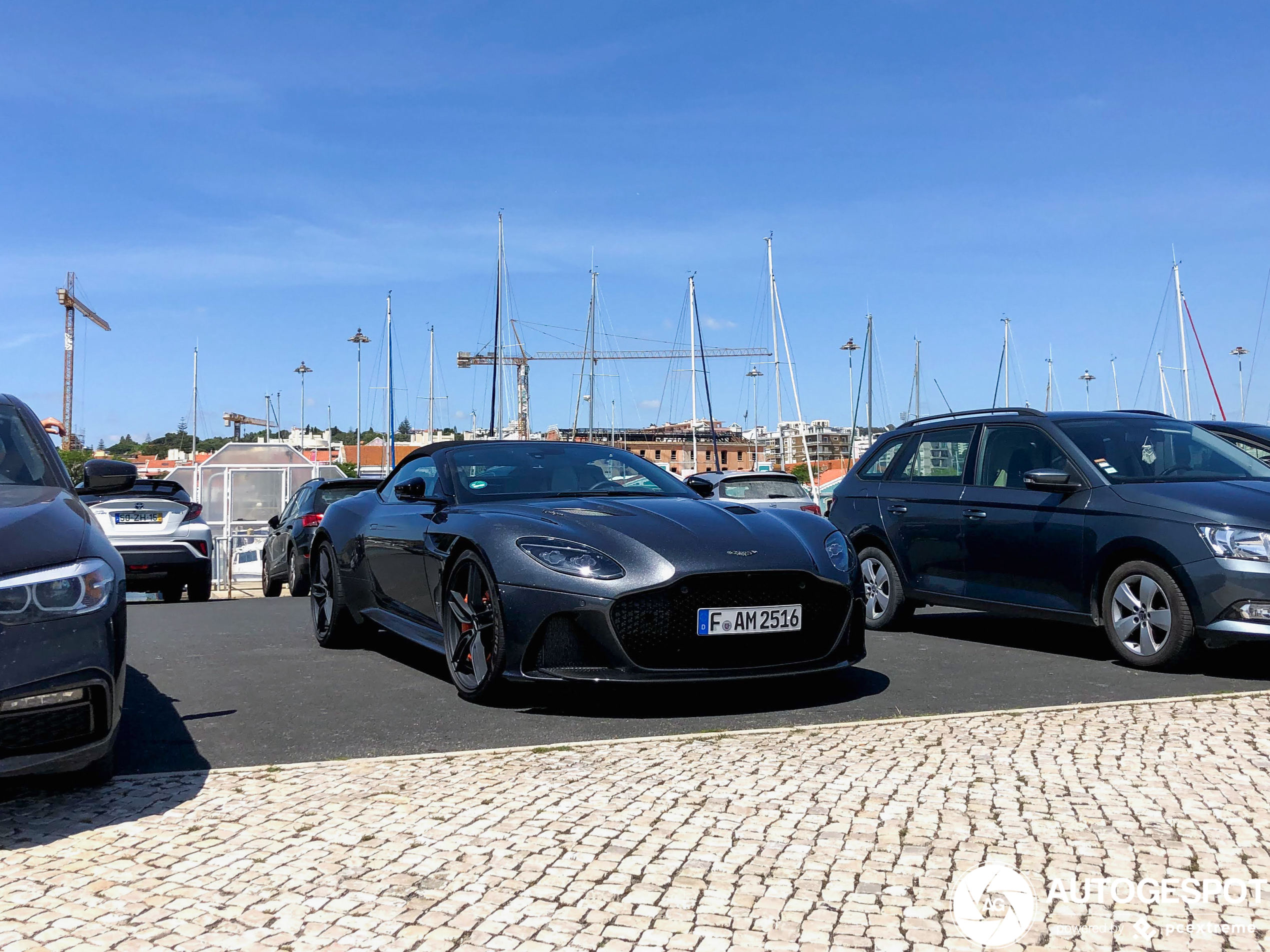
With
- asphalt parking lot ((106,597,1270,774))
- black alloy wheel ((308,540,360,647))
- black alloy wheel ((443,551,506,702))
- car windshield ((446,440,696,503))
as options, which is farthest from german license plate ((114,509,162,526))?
black alloy wheel ((443,551,506,702))

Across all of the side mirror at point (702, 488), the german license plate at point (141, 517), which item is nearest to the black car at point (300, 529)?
the german license plate at point (141, 517)

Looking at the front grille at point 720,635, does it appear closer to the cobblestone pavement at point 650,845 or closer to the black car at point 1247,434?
the cobblestone pavement at point 650,845

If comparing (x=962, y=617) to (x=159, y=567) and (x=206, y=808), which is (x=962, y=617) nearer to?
(x=206, y=808)

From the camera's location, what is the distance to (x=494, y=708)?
5.68 meters

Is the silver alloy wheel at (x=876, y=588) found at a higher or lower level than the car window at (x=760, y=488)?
lower

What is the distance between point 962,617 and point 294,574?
8193 millimetres

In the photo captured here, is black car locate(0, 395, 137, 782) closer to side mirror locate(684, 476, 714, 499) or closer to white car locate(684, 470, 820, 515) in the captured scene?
side mirror locate(684, 476, 714, 499)

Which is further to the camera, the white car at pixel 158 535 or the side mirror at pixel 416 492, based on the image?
the white car at pixel 158 535

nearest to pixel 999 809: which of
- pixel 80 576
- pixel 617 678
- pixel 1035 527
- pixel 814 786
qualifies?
pixel 814 786

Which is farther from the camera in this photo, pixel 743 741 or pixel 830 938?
pixel 743 741

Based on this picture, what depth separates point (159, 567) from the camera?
13742 mm

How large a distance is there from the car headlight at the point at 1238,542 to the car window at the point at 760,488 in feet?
37.9

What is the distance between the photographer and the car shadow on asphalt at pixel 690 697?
5.53 m

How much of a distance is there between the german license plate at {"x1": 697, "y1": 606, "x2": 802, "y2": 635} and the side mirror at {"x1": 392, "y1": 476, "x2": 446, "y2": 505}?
201 centimetres
